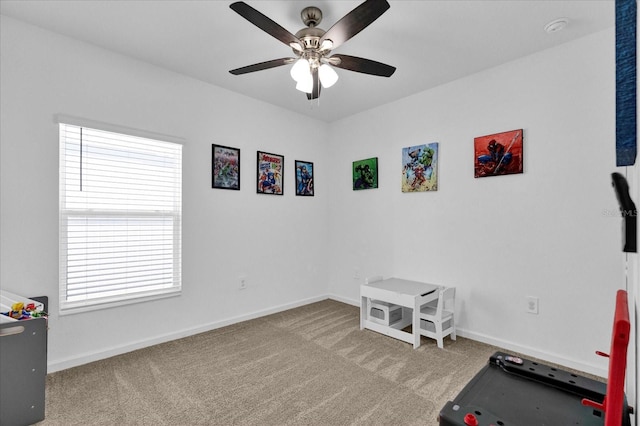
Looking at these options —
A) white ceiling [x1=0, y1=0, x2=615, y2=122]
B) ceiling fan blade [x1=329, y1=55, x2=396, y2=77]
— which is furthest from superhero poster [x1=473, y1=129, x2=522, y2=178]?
ceiling fan blade [x1=329, y1=55, x2=396, y2=77]

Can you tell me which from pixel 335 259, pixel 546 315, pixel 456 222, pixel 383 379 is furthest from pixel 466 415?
pixel 335 259

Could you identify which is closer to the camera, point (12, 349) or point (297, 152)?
point (12, 349)

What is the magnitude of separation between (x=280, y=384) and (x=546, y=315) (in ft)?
7.19

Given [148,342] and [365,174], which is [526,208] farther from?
[148,342]

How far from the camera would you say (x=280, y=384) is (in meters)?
2.26

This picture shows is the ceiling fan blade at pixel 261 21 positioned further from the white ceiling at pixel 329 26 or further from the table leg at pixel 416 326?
the table leg at pixel 416 326

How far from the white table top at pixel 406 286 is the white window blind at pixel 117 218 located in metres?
2.02

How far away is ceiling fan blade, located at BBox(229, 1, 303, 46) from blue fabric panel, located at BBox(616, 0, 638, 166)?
1.47 m

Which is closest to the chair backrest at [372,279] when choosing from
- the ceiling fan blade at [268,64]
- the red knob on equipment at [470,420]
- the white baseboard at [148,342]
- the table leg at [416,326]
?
Result: the table leg at [416,326]

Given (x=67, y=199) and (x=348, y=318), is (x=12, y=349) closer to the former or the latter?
(x=67, y=199)

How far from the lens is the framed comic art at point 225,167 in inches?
132

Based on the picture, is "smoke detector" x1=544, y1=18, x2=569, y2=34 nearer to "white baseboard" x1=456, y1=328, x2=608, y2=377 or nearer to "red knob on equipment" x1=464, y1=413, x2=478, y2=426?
"white baseboard" x1=456, y1=328, x2=608, y2=377

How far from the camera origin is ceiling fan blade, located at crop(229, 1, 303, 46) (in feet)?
5.37

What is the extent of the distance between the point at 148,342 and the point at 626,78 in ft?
11.2
